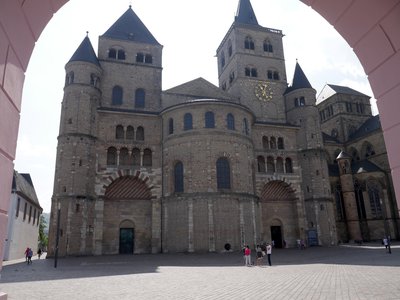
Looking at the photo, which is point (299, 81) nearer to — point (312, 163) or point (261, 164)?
point (312, 163)

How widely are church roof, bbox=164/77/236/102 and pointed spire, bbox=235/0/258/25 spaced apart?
16632 millimetres

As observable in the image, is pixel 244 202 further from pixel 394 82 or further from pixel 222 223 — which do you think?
pixel 394 82

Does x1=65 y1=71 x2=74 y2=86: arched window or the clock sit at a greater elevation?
the clock

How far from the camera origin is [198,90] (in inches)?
1732

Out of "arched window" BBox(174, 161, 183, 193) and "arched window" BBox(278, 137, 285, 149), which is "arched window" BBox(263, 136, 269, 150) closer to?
"arched window" BBox(278, 137, 285, 149)

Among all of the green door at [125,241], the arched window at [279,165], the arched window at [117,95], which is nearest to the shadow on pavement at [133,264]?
the green door at [125,241]

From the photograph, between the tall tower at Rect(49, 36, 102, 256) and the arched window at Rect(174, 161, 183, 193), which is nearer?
the tall tower at Rect(49, 36, 102, 256)

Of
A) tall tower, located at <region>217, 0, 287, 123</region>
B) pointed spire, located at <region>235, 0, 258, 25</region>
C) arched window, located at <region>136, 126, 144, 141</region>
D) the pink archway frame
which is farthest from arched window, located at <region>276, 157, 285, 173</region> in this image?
the pink archway frame

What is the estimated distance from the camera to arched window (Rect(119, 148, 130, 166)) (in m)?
37.0

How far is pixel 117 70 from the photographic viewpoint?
140 ft

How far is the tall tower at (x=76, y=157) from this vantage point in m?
32.8

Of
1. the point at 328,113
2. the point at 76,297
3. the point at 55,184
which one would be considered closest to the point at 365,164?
the point at 328,113

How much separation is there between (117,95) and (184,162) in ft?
44.9

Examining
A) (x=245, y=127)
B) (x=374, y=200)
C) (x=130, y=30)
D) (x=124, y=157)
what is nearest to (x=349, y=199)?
(x=374, y=200)
